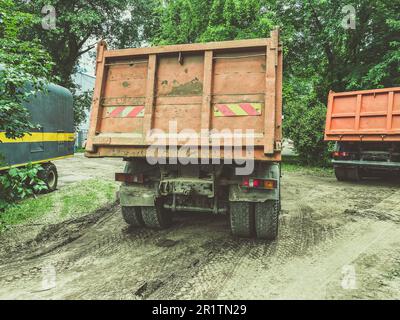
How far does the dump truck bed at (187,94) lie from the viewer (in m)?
3.79

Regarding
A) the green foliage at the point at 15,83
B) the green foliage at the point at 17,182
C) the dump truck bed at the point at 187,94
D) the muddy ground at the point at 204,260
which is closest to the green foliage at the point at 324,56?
the muddy ground at the point at 204,260

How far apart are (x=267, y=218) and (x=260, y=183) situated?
0.52 meters

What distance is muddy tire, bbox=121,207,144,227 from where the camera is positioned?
4824 mm

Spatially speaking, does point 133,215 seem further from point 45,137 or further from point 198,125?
point 45,137

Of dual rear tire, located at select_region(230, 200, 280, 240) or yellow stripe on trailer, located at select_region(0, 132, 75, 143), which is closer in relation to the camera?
dual rear tire, located at select_region(230, 200, 280, 240)

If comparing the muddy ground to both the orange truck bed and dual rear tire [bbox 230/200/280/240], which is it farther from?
the orange truck bed

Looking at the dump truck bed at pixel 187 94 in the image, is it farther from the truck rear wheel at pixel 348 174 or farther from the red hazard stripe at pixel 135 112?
the truck rear wheel at pixel 348 174

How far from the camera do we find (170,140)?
392 cm

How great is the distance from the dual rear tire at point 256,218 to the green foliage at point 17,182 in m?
2.31

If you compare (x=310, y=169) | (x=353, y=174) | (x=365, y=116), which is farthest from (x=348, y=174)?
(x=310, y=169)

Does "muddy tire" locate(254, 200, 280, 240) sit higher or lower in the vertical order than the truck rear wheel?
lower

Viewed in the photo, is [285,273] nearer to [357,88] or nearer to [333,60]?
[357,88]

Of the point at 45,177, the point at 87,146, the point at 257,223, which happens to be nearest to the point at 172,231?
the point at 257,223

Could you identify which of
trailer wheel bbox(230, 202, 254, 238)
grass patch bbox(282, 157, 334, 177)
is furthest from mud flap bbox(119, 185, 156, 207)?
grass patch bbox(282, 157, 334, 177)
